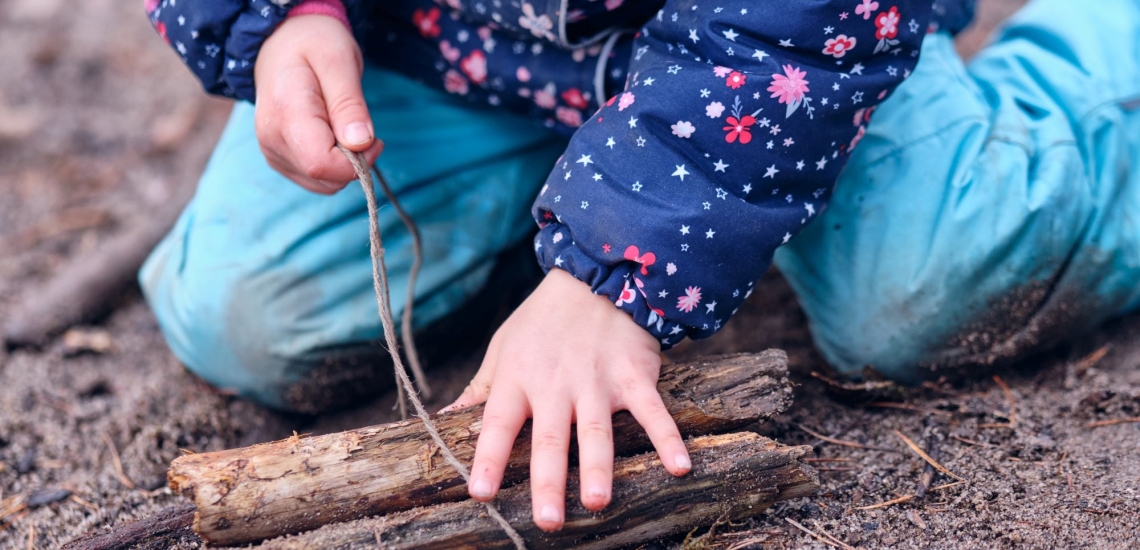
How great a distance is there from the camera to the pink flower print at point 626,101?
1213mm

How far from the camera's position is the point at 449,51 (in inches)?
65.9

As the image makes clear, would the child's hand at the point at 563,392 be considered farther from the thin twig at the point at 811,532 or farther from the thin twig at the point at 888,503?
the thin twig at the point at 888,503

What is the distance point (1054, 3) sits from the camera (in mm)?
1896

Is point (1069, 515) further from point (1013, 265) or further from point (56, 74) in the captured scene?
point (56, 74)

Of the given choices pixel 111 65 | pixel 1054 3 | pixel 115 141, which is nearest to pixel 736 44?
pixel 1054 3

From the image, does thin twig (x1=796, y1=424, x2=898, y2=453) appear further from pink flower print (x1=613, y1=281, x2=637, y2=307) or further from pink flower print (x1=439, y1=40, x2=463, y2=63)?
pink flower print (x1=439, y1=40, x2=463, y2=63)

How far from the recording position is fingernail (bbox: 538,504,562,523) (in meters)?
0.97

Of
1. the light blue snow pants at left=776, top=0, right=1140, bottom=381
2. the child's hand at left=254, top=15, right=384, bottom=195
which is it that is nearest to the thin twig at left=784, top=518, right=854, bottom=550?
the light blue snow pants at left=776, top=0, right=1140, bottom=381

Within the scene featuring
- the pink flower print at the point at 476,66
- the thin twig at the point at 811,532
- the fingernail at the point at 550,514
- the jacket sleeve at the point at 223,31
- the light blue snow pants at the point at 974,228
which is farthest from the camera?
the pink flower print at the point at 476,66

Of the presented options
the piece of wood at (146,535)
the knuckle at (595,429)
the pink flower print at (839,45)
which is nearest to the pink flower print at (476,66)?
the pink flower print at (839,45)

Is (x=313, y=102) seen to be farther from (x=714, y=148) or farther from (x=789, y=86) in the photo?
(x=789, y=86)

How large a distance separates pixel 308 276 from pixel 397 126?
1.30 feet

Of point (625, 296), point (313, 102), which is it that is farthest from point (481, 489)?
point (313, 102)

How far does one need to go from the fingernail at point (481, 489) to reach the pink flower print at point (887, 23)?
2.83ft
